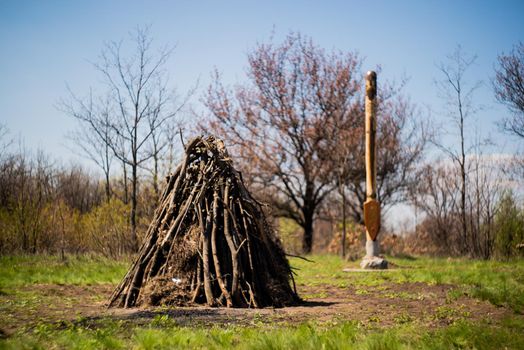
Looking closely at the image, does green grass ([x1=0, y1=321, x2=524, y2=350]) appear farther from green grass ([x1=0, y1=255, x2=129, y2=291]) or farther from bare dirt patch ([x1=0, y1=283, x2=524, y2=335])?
green grass ([x1=0, y1=255, x2=129, y2=291])

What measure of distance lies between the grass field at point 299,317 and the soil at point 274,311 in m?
0.01

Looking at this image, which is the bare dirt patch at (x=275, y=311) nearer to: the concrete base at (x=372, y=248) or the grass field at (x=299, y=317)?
the grass field at (x=299, y=317)

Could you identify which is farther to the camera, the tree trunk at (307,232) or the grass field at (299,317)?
the tree trunk at (307,232)

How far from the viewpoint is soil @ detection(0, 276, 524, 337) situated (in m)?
6.22

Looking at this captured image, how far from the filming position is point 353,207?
28906 mm

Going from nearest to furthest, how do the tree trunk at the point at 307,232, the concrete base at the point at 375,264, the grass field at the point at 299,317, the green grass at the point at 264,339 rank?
the green grass at the point at 264,339, the grass field at the point at 299,317, the concrete base at the point at 375,264, the tree trunk at the point at 307,232

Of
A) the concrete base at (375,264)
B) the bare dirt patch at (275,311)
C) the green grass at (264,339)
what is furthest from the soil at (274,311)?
the concrete base at (375,264)

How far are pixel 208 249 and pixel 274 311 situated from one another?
139cm

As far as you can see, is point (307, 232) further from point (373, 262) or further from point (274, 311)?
point (274, 311)

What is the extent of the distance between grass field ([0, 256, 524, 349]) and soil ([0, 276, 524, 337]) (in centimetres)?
1

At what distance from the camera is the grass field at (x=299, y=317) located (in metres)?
4.76

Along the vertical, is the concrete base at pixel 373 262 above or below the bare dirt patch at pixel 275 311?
above

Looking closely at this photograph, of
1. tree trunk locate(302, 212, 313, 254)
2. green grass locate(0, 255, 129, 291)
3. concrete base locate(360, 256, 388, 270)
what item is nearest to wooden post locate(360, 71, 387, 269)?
concrete base locate(360, 256, 388, 270)

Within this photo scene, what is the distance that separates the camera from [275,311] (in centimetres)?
717
